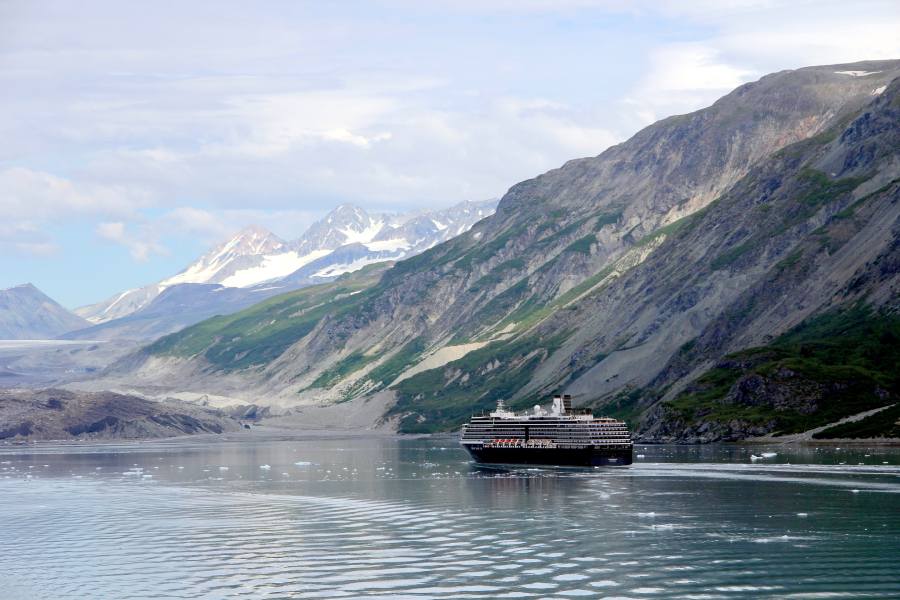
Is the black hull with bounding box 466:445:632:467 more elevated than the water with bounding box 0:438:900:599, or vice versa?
the black hull with bounding box 466:445:632:467

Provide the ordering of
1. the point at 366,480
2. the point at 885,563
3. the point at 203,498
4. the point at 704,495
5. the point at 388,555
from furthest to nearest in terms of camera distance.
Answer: the point at 366,480
the point at 203,498
the point at 704,495
the point at 388,555
the point at 885,563

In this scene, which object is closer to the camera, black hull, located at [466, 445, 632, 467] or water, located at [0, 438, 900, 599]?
water, located at [0, 438, 900, 599]

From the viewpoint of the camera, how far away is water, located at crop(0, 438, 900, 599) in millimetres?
80750

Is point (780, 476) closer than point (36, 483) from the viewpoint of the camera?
Yes

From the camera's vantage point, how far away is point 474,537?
102688 millimetres

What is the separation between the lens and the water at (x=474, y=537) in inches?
3179

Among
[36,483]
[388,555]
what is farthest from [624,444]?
[388,555]

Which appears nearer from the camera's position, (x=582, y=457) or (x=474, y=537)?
(x=474, y=537)

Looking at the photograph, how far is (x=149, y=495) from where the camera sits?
151500mm

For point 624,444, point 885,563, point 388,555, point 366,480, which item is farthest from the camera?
point 624,444

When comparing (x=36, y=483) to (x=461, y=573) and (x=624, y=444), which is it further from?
(x=461, y=573)

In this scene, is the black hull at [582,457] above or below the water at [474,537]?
above

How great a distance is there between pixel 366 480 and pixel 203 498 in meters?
29.7

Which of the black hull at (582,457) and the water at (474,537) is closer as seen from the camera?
the water at (474,537)
